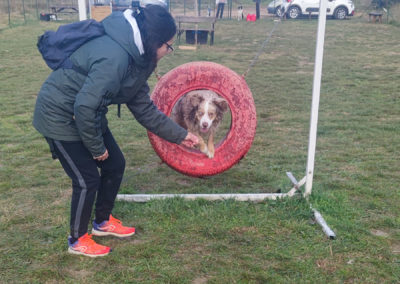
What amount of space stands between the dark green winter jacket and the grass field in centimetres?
105

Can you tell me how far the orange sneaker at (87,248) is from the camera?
3330 millimetres

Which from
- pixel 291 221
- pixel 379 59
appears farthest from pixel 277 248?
pixel 379 59

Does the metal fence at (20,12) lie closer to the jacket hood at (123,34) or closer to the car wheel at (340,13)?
the car wheel at (340,13)

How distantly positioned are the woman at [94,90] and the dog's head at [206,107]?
4.19ft

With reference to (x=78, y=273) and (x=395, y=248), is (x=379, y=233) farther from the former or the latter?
(x=78, y=273)

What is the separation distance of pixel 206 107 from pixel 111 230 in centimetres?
165

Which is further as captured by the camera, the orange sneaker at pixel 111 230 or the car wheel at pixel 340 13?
the car wheel at pixel 340 13

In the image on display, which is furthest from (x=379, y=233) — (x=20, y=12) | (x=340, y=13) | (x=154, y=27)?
(x=20, y=12)

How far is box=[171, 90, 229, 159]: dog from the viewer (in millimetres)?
4531

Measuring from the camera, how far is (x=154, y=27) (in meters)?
2.77

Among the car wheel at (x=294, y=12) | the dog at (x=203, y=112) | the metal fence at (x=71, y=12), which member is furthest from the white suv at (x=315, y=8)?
the dog at (x=203, y=112)

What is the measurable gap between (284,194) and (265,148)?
1.76 metres

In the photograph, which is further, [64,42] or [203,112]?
[203,112]

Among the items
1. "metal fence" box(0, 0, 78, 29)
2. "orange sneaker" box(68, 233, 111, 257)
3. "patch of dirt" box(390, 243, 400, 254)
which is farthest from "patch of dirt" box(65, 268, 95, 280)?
"metal fence" box(0, 0, 78, 29)
